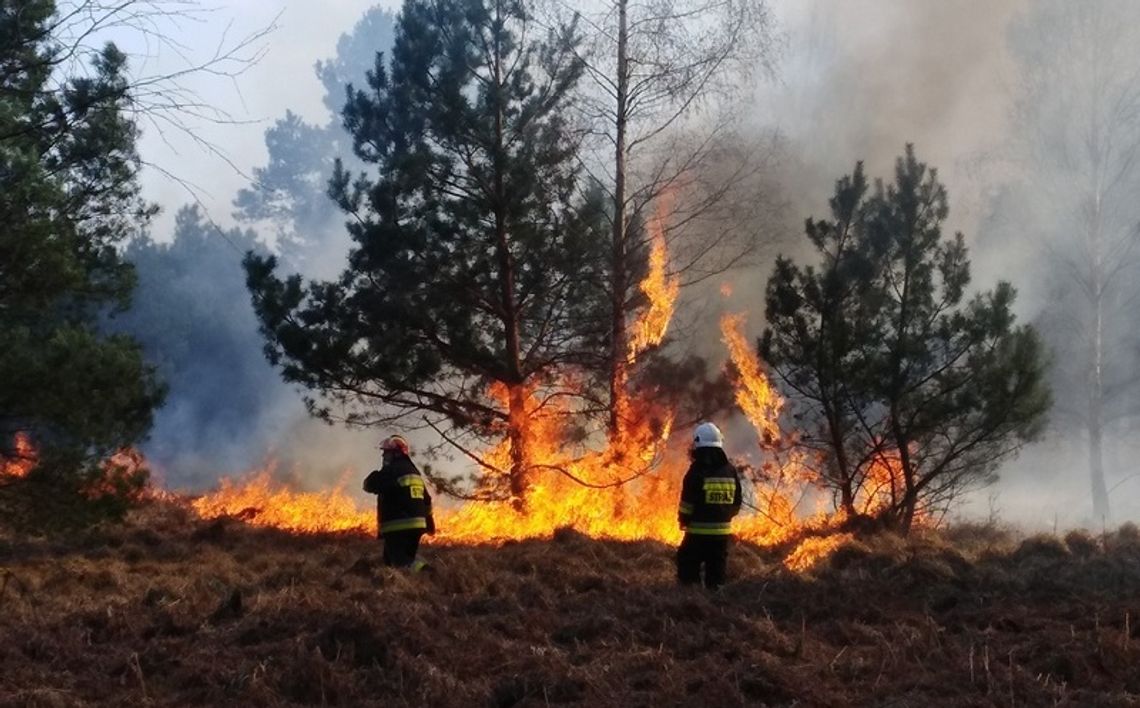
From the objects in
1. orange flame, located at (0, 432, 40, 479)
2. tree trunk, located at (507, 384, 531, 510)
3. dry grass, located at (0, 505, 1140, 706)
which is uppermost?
tree trunk, located at (507, 384, 531, 510)

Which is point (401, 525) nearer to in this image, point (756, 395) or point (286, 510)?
point (756, 395)

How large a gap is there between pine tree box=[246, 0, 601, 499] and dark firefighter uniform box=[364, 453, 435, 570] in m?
3.76

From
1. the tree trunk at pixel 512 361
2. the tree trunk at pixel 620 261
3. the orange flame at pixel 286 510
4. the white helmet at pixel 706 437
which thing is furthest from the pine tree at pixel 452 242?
the white helmet at pixel 706 437

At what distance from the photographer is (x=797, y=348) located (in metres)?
12.7

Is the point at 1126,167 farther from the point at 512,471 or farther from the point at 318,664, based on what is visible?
the point at 318,664

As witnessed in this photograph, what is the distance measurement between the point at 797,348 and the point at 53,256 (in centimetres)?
832

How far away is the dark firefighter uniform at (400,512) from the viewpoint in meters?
9.85

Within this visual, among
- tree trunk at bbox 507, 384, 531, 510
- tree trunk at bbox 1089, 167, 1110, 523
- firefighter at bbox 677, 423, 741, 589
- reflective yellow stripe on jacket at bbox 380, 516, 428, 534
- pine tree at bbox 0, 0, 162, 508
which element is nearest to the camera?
pine tree at bbox 0, 0, 162, 508

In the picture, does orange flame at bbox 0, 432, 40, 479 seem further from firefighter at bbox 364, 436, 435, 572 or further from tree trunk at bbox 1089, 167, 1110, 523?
tree trunk at bbox 1089, 167, 1110, 523

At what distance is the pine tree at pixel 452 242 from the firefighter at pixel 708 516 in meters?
5.17

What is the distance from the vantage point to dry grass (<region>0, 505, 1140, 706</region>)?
497 centimetres

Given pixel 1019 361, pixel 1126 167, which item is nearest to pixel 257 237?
pixel 1126 167

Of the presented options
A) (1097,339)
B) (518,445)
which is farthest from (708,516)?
(1097,339)

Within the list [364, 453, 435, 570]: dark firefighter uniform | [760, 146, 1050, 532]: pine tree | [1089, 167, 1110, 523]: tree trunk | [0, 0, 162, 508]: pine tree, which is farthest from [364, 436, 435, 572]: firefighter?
[1089, 167, 1110, 523]: tree trunk
